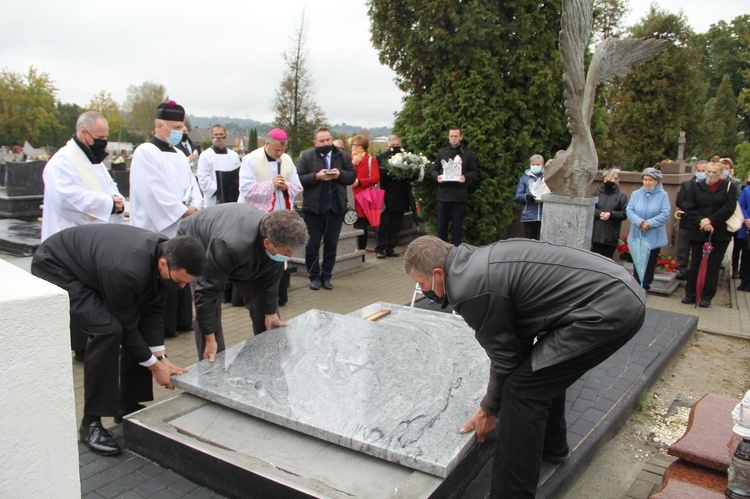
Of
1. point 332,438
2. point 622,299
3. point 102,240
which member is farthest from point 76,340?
point 622,299

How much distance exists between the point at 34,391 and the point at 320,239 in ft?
20.2

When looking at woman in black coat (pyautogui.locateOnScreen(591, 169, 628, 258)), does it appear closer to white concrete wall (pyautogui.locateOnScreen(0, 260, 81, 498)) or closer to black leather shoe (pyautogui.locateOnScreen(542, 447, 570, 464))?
black leather shoe (pyautogui.locateOnScreen(542, 447, 570, 464))

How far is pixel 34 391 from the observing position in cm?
175

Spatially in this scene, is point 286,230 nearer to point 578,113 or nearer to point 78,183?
point 78,183

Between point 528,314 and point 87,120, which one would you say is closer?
point 528,314

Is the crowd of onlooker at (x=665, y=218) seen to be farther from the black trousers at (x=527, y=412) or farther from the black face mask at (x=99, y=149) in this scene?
the black face mask at (x=99, y=149)

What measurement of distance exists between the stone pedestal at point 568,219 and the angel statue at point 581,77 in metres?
0.21

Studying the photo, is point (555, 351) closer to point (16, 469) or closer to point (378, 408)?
point (378, 408)

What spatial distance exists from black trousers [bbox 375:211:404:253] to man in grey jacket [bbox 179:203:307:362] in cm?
603

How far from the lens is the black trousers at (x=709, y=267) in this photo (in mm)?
7871

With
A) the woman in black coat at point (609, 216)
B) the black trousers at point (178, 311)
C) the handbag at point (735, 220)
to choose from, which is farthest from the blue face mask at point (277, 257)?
the handbag at point (735, 220)

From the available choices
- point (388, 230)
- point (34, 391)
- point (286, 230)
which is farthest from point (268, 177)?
point (34, 391)

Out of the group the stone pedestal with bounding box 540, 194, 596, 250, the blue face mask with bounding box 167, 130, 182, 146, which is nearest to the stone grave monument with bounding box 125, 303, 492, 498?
the blue face mask with bounding box 167, 130, 182, 146

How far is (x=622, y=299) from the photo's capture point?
2682 millimetres
